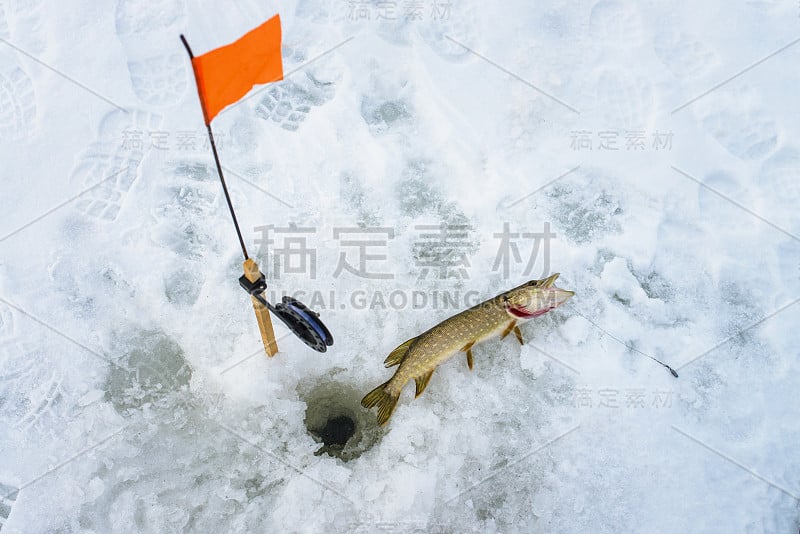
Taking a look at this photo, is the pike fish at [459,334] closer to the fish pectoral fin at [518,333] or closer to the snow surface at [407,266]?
the fish pectoral fin at [518,333]

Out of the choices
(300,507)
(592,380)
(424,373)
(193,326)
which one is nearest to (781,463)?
(592,380)

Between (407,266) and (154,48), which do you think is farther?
(154,48)

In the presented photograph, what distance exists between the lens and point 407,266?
3.67 m

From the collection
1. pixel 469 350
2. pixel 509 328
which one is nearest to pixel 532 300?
pixel 509 328

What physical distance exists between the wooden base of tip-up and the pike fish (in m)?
0.67

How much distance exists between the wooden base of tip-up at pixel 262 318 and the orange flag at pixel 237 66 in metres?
0.75

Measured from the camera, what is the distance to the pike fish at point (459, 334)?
10.3ft

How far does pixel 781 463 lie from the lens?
10.7ft

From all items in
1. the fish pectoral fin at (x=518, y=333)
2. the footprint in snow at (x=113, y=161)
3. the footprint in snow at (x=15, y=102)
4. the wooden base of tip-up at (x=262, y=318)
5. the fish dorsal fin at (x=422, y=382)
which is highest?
the footprint in snow at (x=15, y=102)

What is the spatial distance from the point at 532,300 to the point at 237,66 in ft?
Answer: 6.92

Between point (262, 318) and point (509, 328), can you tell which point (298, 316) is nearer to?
point (262, 318)

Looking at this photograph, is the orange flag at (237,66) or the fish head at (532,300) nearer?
the orange flag at (237,66)

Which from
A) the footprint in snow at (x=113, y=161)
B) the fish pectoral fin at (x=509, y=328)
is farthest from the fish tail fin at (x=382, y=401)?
the footprint in snow at (x=113, y=161)

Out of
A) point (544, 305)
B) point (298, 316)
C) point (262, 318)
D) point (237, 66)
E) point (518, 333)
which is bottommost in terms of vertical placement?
point (518, 333)
